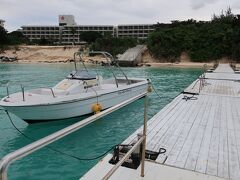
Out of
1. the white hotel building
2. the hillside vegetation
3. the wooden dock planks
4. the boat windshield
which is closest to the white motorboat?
the boat windshield

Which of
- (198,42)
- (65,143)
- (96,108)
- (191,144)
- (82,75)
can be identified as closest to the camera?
(191,144)

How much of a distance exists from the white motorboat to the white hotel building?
8274 cm

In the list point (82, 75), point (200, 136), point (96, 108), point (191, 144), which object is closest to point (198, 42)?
point (82, 75)

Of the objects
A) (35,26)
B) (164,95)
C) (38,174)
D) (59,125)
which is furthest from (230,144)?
(35,26)

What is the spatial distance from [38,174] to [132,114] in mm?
6251

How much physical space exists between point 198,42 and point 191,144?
161ft

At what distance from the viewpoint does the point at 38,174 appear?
5.82 meters

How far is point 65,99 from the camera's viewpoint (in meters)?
9.06

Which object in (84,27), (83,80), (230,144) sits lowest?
(230,144)

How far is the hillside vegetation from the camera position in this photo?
4859 centimetres

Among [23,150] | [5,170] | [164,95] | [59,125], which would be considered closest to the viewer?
[5,170]

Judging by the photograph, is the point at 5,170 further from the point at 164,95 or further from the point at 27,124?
the point at 164,95

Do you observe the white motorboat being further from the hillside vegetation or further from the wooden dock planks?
the hillside vegetation

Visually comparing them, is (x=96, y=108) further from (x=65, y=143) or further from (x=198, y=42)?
(x=198, y=42)
